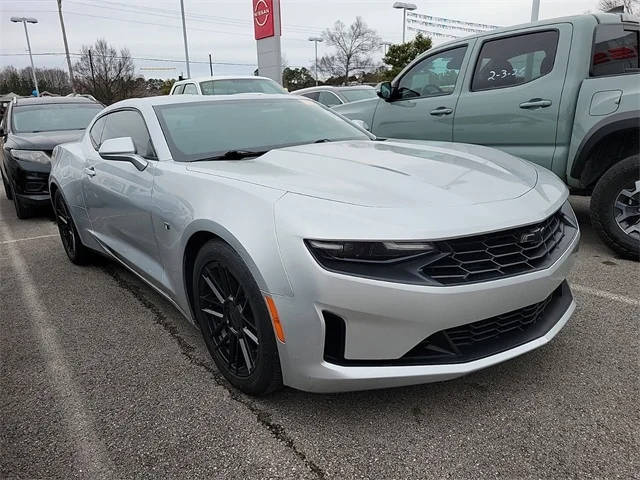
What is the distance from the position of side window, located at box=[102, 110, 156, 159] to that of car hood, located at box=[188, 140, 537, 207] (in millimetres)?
584

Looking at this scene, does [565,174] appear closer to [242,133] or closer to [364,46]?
[242,133]

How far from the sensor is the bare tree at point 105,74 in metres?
41.8

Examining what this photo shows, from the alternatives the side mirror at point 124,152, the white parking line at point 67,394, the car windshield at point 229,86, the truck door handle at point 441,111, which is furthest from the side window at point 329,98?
the side mirror at point 124,152

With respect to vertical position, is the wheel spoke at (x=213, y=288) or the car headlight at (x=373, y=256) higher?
the car headlight at (x=373, y=256)

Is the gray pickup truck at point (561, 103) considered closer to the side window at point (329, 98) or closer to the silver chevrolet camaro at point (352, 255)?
the silver chevrolet camaro at point (352, 255)

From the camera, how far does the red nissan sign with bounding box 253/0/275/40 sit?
15.4m

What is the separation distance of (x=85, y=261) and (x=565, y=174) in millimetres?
4168

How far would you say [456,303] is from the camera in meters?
1.84

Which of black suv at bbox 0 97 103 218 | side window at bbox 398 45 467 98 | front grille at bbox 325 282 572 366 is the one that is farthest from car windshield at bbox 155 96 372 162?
black suv at bbox 0 97 103 218

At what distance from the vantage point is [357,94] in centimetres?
1075

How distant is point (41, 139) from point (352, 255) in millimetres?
6381

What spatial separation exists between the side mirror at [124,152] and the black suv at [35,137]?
4.14 meters

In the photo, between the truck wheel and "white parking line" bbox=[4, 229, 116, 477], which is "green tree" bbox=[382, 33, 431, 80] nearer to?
the truck wheel

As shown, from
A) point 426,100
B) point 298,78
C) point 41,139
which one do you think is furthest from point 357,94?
point 298,78
